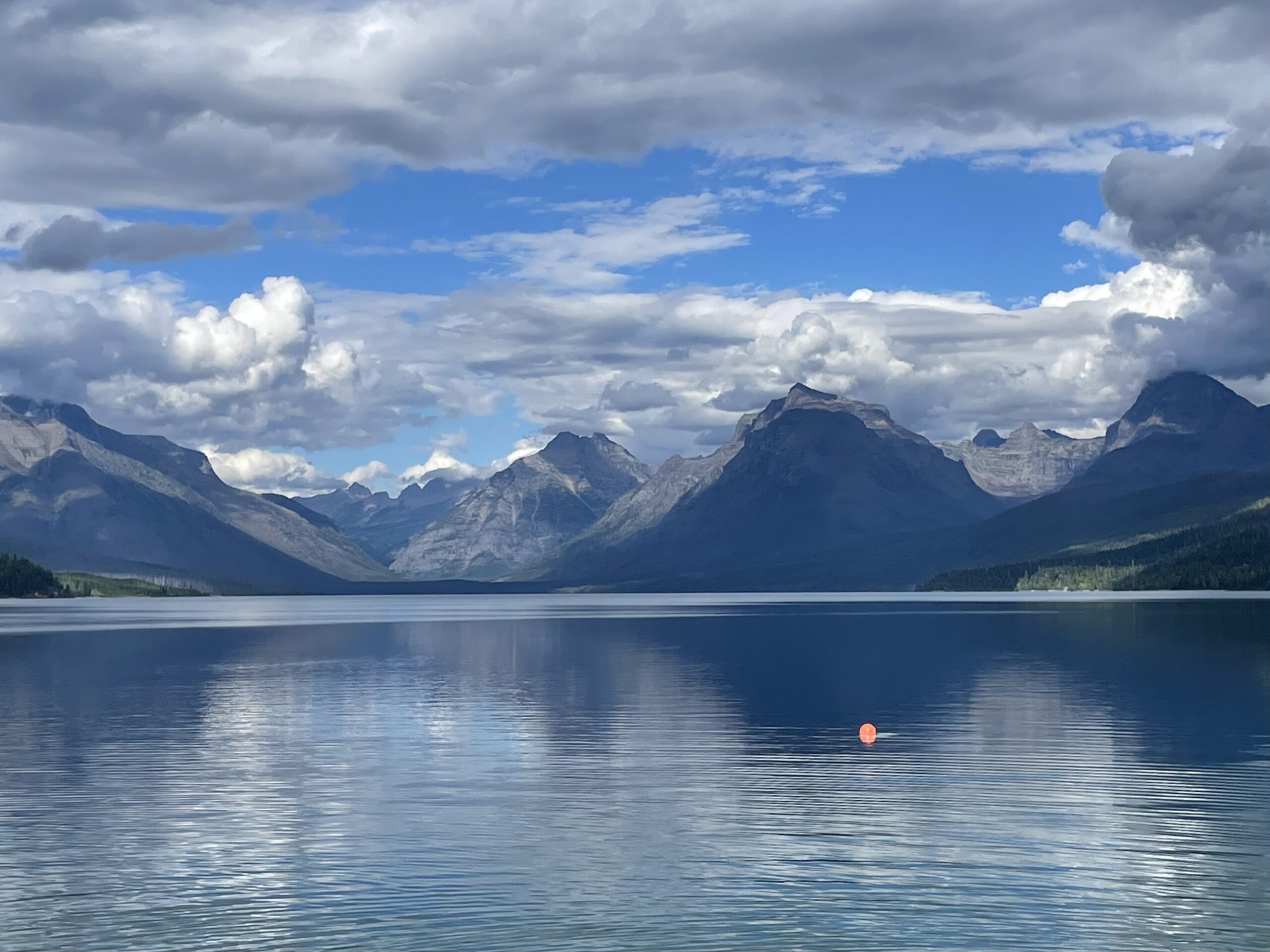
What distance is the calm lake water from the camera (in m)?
43.2

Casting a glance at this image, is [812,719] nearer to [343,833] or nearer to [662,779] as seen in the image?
[662,779]

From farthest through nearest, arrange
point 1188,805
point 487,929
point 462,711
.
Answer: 1. point 462,711
2. point 1188,805
3. point 487,929

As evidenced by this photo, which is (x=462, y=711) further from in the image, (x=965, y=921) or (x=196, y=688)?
(x=965, y=921)

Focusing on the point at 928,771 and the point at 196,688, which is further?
the point at 196,688

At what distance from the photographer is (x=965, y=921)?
1699 inches

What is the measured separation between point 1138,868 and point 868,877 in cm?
980

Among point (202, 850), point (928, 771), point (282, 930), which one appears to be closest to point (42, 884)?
point (202, 850)

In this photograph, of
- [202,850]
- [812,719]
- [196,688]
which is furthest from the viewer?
[196,688]

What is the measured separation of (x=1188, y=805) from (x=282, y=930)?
40.5 metres

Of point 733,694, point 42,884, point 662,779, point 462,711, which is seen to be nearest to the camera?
point 42,884

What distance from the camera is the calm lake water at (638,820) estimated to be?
43.2 meters

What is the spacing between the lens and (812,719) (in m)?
100

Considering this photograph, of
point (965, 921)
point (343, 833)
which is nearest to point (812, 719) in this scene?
point (343, 833)

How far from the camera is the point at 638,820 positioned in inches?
2362
